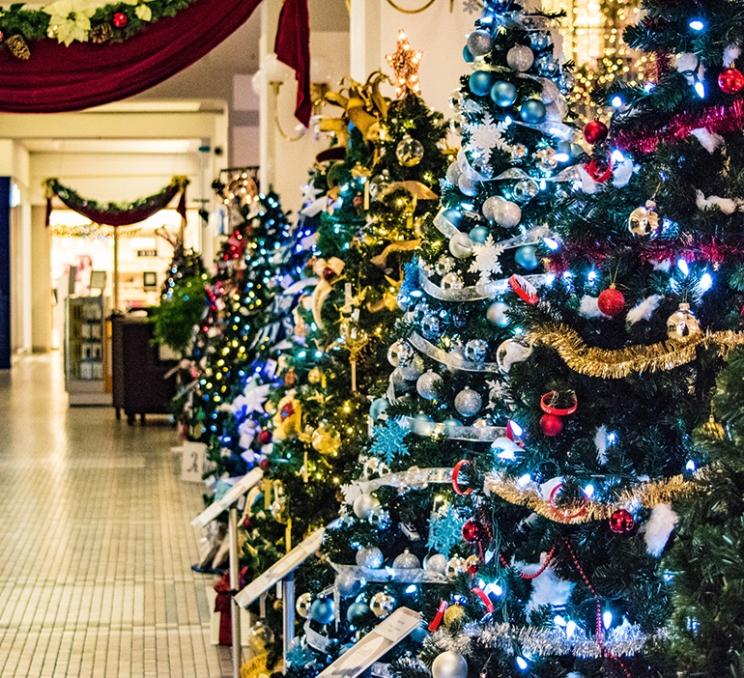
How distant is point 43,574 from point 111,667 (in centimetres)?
183

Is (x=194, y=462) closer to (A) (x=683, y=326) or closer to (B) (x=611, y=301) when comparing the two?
(B) (x=611, y=301)

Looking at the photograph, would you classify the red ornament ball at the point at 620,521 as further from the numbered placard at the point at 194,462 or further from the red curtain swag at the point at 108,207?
the red curtain swag at the point at 108,207

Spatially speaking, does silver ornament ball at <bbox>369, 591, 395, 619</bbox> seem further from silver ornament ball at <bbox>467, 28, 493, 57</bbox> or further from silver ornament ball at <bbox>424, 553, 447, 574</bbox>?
silver ornament ball at <bbox>467, 28, 493, 57</bbox>

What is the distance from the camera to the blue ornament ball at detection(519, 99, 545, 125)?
3154 millimetres

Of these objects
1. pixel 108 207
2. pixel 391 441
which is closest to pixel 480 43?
pixel 391 441

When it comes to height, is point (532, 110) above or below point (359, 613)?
above

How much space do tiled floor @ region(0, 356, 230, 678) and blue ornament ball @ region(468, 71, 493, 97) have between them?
2.88 meters

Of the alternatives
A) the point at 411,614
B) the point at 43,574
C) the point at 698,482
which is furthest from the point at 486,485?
the point at 43,574

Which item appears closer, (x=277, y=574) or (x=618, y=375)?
(x=618, y=375)

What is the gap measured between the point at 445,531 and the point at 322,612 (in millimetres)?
681

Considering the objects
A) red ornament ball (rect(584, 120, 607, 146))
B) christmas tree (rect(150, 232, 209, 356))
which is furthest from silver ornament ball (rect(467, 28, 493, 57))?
christmas tree (rect(150, 232, 209, 356))

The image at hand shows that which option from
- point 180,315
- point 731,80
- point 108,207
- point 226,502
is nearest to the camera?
point 731,80

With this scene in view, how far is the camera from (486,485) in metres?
2.64

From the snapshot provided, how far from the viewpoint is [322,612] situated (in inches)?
152
